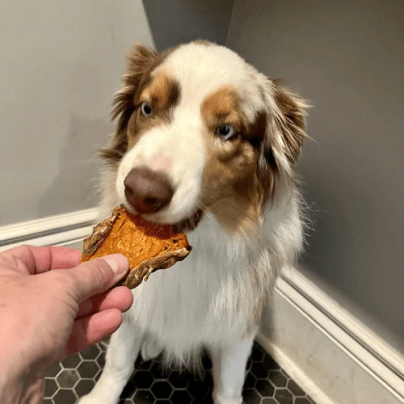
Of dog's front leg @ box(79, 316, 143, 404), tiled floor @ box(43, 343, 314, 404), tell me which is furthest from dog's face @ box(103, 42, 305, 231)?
tiled floor @ box(43, 343, 314, 404)

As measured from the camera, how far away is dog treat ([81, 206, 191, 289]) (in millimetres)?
880

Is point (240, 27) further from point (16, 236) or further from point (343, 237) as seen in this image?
point (16, 236)

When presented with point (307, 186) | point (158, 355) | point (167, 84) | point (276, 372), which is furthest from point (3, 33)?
point (276, 372)

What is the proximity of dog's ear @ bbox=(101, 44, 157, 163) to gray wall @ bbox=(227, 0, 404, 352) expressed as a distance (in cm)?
53

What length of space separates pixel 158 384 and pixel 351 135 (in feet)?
3.44

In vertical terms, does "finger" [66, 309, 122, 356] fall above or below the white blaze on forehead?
below

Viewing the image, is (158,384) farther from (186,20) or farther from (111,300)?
(186,20)

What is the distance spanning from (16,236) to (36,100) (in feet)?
1.60

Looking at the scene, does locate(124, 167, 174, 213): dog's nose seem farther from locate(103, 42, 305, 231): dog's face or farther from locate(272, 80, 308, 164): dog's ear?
locate(272, 80, 308, 164): dog's ear

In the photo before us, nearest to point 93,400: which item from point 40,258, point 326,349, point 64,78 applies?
point 40,258

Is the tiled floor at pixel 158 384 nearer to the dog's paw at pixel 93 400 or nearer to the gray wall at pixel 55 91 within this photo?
the dog's paw at pixel 93 400

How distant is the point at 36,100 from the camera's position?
133cm

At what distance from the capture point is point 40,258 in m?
0.96

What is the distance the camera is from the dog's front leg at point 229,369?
1.24m
